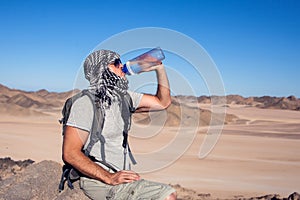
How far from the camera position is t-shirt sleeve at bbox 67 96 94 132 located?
7.53 feet

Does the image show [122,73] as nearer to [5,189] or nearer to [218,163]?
[5,189]

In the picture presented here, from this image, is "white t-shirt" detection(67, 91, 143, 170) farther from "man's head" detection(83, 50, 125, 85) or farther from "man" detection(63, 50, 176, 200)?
"man's head" detection(83, 50, 125, 85)

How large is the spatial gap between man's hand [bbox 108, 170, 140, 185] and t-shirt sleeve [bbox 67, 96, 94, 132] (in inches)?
10.8

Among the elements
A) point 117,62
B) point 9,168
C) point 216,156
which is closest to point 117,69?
point 117,62

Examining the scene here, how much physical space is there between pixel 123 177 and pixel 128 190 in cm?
8

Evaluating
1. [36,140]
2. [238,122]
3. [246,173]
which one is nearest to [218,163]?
[246,173]

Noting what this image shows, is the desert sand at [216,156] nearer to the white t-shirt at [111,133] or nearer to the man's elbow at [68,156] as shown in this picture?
the white t-shirt at [111,133]

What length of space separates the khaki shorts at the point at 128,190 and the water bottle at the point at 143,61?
0.63 metres

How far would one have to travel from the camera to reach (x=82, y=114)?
2311mm

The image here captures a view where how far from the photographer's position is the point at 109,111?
8.04ft

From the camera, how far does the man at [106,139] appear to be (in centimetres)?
229

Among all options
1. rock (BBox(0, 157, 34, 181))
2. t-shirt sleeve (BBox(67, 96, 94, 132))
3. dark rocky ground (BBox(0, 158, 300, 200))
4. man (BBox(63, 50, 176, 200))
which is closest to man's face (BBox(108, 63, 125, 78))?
man (BBox(63, 50, 176, 200))

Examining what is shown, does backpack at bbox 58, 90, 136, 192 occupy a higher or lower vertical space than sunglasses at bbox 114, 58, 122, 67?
lower

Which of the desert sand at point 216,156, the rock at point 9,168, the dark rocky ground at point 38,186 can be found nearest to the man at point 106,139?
the desert sand at point 216,156
